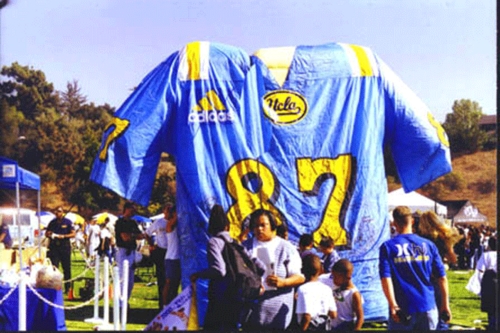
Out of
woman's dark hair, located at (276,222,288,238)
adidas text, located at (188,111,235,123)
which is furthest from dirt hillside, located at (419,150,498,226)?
woman's dark hair, located at (276,222,288,238)

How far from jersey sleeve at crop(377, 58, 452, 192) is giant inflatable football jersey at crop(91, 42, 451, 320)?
17 mm

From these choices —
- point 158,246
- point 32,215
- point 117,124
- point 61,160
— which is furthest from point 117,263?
point 61,160

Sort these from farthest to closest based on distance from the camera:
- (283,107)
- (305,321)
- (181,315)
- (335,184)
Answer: (335,184) < (283,107) < (181,315) < (305,321)

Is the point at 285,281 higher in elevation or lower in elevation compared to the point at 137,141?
lower

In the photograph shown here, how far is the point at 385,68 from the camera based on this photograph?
1052 cm

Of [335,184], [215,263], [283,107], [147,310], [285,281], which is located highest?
[283,107]

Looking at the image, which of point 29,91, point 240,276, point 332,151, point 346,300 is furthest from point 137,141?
point 29,91

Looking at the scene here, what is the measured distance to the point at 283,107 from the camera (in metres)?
10.1

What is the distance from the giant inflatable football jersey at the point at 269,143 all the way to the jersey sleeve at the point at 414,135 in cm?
2

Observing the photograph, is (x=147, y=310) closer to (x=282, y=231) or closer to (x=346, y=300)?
(x=282, y=231)

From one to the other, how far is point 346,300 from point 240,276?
0.87 meters

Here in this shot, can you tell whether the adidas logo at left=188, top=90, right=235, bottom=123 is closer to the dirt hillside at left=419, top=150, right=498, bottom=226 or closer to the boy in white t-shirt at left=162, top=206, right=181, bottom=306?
the boy in white t-shirt at left=162, top=206, right=181, bottom=306

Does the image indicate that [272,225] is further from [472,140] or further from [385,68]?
[472,140]

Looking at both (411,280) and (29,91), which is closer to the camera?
(411,280)
